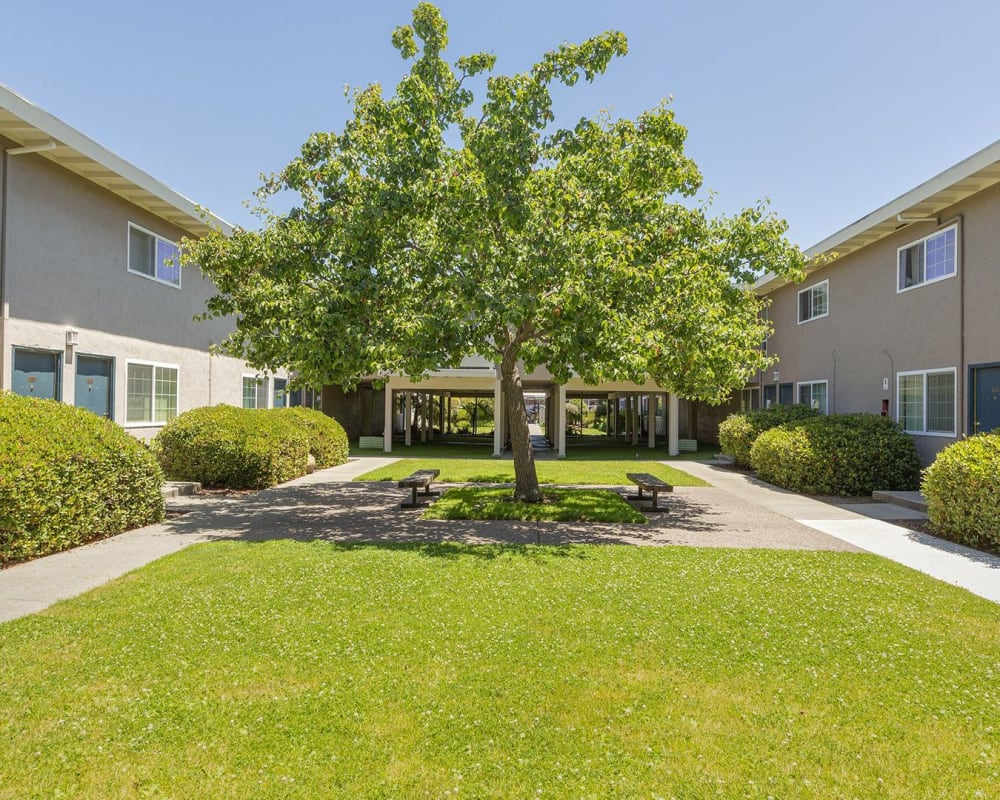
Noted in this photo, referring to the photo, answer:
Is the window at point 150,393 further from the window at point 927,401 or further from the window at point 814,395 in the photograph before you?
the window at point 814,395

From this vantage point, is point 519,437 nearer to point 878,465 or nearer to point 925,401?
point 878,465

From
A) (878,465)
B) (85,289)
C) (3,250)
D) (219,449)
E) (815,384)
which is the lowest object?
(878,465)

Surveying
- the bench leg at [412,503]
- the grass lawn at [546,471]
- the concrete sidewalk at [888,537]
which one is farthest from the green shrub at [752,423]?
the bench leg at [412,503]

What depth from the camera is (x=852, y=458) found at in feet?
39.0

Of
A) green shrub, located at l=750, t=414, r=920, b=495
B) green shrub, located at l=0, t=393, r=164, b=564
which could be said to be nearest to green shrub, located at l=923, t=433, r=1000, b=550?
green shrub, located at l=750, t=414, r=920, b=495

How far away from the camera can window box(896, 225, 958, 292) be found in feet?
37.9

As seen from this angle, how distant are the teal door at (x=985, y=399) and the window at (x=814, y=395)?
5329mm

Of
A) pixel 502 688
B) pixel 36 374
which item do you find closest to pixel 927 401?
pixel 502 688

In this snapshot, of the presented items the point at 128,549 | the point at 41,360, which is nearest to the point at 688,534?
the point at 128,549

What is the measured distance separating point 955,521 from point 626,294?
5321 mm

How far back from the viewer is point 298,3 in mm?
Result: 10117

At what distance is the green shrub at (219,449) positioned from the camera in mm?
11719

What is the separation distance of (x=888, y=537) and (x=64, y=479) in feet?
34.8

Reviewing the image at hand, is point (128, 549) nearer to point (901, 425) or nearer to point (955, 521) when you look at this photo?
point (955, 521)
